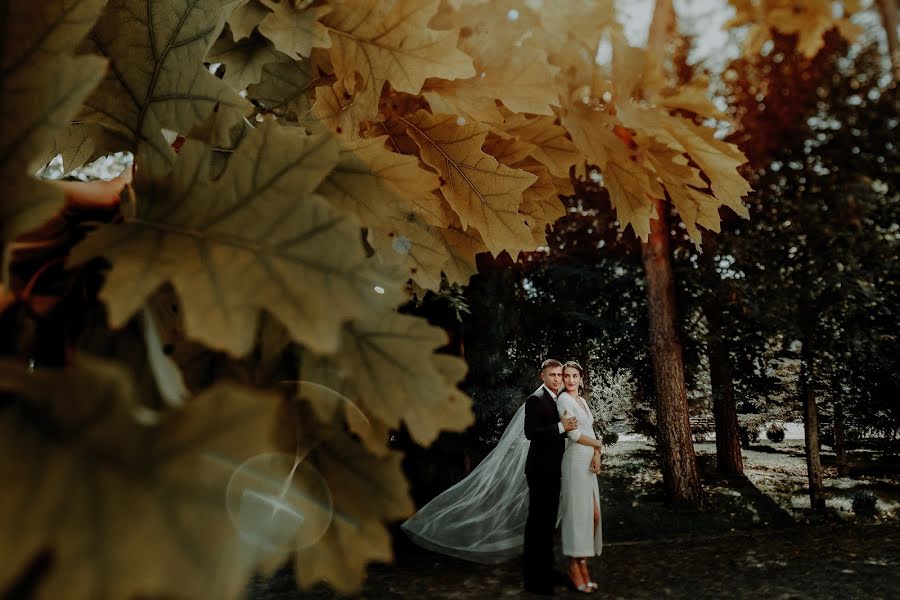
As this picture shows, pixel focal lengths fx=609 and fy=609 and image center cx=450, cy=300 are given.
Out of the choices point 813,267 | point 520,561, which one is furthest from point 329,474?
point 813,267

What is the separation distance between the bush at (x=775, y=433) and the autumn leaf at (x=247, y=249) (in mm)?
14306

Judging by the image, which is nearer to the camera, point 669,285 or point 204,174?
point 204,174

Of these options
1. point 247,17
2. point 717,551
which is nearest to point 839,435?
point 717,551

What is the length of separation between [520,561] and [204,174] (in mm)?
6765

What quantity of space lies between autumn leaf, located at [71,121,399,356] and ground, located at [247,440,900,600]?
18.4ft

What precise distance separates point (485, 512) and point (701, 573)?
224 centimetres

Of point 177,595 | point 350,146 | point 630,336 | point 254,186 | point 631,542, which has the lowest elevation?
point 631,542

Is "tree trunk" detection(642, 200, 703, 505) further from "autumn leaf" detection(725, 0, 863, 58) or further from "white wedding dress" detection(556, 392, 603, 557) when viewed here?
"autumn leaf" detection(725, 0, 863, 58)

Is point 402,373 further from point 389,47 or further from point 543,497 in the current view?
point 543,497

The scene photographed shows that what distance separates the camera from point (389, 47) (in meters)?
0.68

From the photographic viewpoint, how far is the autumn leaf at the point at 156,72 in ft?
1.67

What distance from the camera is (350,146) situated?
0.54 meters

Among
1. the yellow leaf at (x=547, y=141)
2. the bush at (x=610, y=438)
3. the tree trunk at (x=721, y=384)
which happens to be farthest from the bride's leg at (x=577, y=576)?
the yellow leaf at (x=547, y=141)

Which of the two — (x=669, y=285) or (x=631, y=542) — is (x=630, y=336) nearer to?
(x=669, y=285)
